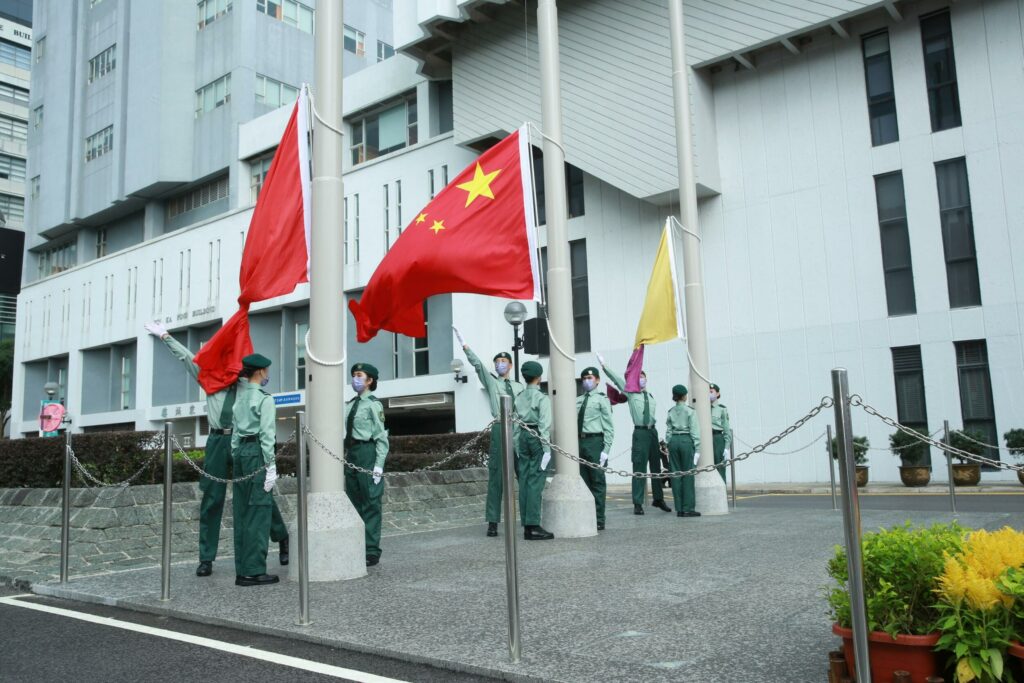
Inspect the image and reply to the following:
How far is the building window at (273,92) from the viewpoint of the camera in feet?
133

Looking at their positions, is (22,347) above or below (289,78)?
below

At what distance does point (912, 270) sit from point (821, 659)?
19.0 meters

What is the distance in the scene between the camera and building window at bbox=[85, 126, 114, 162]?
44719 millimetres

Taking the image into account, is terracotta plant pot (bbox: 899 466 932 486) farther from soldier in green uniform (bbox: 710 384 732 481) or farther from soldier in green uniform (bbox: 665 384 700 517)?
soldier in green uniform (bbox: 665 384 700 517)

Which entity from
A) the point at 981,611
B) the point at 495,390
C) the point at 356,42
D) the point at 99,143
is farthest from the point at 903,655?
the point at 99,143

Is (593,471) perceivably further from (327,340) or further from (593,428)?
(327,340)

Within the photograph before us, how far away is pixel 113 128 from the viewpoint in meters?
44.4

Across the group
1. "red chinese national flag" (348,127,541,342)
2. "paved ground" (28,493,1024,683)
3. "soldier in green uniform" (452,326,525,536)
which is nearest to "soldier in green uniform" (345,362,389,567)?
"paved ground" (28,493,1024,683)

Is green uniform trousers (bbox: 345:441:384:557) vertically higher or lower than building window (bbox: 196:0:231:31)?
lower

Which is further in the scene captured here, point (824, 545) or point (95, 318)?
point (95, 318)

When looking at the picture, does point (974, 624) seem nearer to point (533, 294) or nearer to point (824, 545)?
point (824, 545)

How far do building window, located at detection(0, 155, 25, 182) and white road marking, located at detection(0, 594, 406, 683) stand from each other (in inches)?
2822

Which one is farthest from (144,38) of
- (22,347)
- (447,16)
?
(447,16)

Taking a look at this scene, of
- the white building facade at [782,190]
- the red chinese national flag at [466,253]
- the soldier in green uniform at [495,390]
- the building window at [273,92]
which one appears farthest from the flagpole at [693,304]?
the building window at [273,92]
